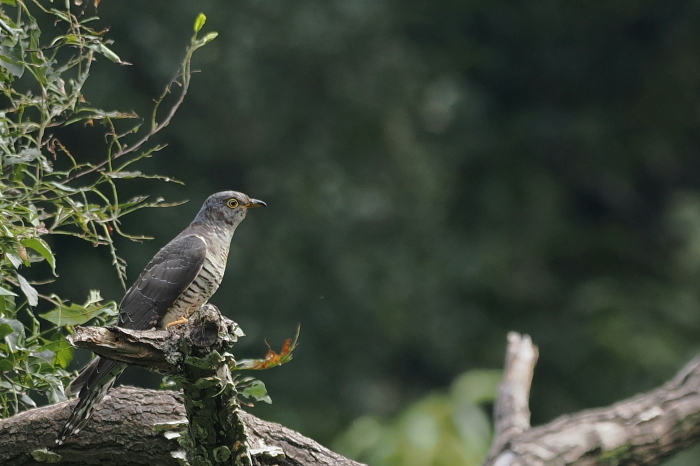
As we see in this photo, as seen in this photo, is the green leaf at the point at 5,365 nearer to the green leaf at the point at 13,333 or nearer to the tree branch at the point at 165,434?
the green leaf at the point at 13,333

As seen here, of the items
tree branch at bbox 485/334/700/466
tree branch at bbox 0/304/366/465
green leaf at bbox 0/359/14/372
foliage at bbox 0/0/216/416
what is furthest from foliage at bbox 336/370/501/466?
green leaf at bbox 0/359/14/372

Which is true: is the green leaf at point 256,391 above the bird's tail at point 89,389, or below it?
above

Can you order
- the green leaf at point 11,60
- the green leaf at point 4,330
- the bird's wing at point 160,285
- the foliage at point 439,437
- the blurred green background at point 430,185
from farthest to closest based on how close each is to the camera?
the blurred green background at point 430,185
the foliage at point 439,437
the bird's wing at point 160,285
the green leaf at point 4,330
the green leaf at point 11,60

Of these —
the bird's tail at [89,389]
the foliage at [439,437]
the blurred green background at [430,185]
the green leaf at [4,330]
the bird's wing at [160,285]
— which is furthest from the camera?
the blurred green background at [430,185]

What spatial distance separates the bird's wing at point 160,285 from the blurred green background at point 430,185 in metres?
6.19

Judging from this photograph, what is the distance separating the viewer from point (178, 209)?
9734 millimetres

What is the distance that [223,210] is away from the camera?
3781 millimetres

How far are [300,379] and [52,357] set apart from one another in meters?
7.96

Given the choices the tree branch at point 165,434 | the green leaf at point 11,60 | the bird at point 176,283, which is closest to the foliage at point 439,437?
the bird at point 176,283

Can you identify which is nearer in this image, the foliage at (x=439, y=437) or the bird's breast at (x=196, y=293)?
the bird's breast at (x=196, y=293)

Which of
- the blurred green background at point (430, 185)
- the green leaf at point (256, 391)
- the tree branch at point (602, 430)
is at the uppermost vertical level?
the blurred green background at point (430, 185)

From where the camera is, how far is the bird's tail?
2641 mm

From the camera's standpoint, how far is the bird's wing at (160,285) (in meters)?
3.11

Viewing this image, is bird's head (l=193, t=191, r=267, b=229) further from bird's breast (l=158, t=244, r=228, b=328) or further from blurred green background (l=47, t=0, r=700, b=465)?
blurred green background (l=47, t=0, r=700, b=465)
